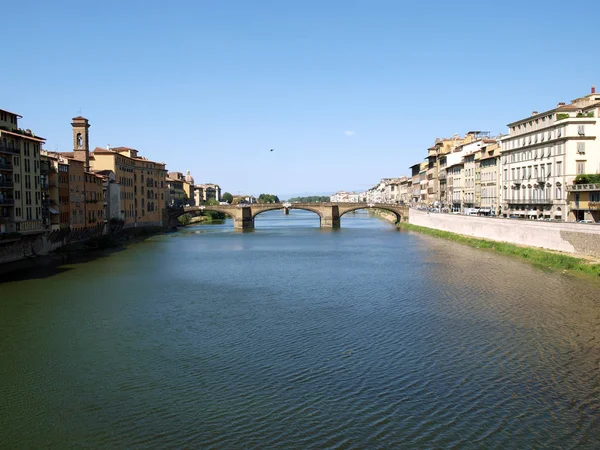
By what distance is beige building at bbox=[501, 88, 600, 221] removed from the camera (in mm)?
42219

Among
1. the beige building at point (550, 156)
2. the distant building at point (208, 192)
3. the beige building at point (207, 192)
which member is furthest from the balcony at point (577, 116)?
the distant building at point (208, 192)

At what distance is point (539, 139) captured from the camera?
4688 cm

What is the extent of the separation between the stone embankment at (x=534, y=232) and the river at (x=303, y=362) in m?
4.15

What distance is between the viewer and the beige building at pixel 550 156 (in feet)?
139

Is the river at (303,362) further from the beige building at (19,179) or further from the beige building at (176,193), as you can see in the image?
the beige building at (176,193)

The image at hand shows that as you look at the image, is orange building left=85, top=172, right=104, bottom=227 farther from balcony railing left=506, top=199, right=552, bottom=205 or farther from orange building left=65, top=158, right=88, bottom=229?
balcony railing left=506, top=199, right=552, bottom=205

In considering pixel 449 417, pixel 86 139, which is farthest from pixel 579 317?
pixel 86 139

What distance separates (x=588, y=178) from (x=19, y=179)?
1505 inches

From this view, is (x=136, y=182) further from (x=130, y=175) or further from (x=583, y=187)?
(x=583, y=187)

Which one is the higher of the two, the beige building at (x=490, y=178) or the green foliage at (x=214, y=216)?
the beige building at (x=490, y=178)

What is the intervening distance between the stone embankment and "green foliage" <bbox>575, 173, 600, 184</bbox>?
5430 mm

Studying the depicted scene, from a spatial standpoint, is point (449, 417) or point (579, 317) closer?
point (449, 417)

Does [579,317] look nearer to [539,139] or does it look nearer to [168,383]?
[168,383]

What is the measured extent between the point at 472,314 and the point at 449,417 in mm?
10014
